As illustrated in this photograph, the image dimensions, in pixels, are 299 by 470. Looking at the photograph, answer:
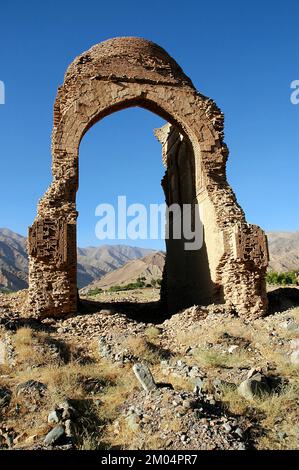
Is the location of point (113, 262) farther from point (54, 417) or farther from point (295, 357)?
point (54, 417)

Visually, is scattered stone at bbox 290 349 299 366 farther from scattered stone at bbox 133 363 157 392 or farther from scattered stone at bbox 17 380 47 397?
scattered stone at bbox 17 380 47 397

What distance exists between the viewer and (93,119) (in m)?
12.3

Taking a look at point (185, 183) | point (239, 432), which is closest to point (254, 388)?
point (239, 432)

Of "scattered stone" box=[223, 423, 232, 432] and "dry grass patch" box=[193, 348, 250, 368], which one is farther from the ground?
"dry grass patch" box=[193, 348, 250, 368]

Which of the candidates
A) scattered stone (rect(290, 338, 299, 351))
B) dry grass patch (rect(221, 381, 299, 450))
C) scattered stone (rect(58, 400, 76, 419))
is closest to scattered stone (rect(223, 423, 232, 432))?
dry grass patch (rect(221, 381, 299, 450))

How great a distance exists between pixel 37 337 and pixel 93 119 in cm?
675

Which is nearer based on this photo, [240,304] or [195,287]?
[240,304]

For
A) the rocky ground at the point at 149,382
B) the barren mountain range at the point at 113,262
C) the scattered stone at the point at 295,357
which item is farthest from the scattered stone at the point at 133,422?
the barren mountain range at the point at 113,262

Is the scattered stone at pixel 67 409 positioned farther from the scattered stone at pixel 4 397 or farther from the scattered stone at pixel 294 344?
the scattered stone at pixel 294 344

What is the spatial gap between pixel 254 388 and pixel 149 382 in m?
1.49

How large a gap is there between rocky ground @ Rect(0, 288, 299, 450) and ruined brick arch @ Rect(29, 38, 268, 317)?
38.3 inches

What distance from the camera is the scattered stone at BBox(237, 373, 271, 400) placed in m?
5.77
